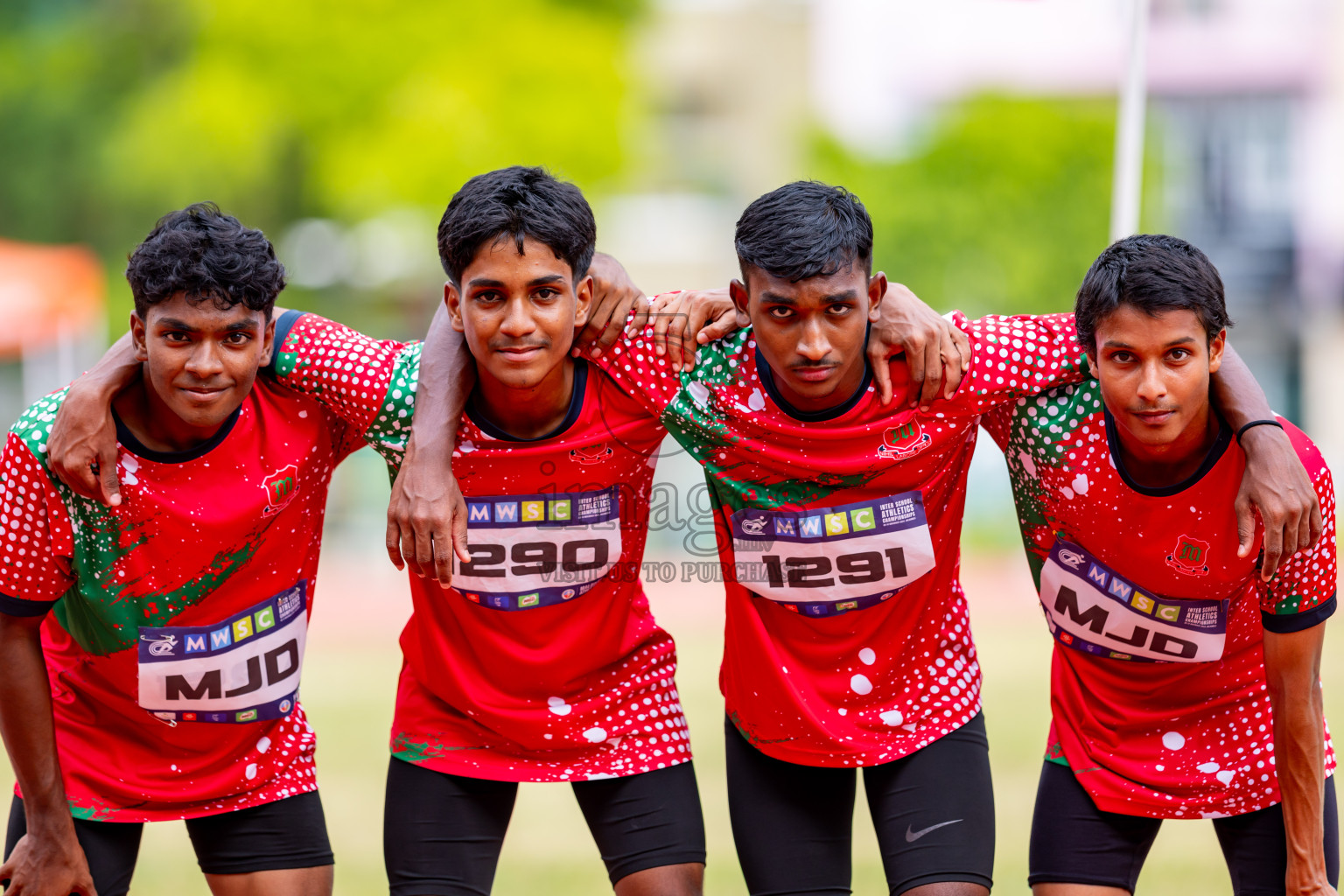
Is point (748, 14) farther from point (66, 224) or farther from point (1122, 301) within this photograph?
point (1122, 301)

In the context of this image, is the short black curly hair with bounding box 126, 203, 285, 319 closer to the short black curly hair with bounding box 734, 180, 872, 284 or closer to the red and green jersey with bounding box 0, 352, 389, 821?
the red and green jersey with bounding box 0, 352, 389, 821

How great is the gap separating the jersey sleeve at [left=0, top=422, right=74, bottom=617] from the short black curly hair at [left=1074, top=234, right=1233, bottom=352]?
2.43 m

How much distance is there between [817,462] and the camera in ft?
11.1

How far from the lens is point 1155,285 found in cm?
310

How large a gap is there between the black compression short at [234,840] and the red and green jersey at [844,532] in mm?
1157

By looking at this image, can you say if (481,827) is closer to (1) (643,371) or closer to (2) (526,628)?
(2) (526,628)

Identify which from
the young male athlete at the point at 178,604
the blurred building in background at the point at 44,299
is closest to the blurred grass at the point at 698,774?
the young male athlete at the point at 178,604

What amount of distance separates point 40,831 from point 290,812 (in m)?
0.58

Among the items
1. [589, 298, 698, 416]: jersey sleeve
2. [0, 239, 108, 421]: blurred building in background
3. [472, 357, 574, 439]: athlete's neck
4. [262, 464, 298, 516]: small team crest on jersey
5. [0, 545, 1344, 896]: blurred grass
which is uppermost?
[0, 239, 108, 421]: blurred building in background

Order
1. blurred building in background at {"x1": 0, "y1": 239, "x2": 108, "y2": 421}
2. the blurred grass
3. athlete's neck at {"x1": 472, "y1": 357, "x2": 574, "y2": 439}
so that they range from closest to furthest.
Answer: athlete's neck at {"x1": 472, "y1": 357, "x2": 574, "y2": 439} < the blurred grass < blurred building in background at {"x1": 0, "y1": 239, "x2": 108, "y2": 421}

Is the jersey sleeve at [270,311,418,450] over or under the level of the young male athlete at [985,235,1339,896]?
over

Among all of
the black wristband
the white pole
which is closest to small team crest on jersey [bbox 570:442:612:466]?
the black wristband

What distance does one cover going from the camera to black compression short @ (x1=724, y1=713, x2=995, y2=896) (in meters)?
3.32

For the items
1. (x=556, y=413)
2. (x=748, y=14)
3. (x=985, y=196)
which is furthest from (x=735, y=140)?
(x=556, y=413)
